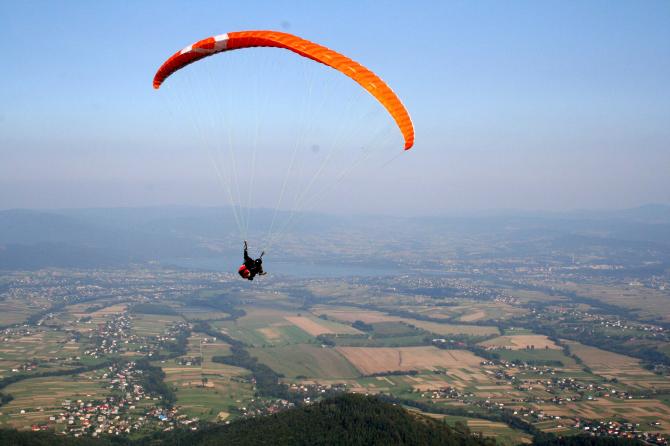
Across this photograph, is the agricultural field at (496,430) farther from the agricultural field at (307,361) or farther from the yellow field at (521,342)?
the yellow field at (521,342)

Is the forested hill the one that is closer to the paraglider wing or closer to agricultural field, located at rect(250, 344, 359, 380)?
agricultural field, located at rect(250, 344, 359, 380)

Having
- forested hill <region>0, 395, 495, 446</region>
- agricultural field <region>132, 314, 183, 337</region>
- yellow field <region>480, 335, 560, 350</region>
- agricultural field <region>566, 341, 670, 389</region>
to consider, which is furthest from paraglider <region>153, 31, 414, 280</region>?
agricultural field <region>132, 314, 183, 337</region>

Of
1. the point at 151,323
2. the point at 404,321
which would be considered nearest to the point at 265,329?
the point at 151,323

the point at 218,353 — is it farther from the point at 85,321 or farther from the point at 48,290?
the point at 48,290

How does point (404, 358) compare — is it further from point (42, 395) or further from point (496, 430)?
point (42, 395)

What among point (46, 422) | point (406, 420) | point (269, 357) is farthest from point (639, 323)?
point (46, 422)

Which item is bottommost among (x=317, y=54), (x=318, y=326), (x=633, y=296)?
(x=318, y=326)
